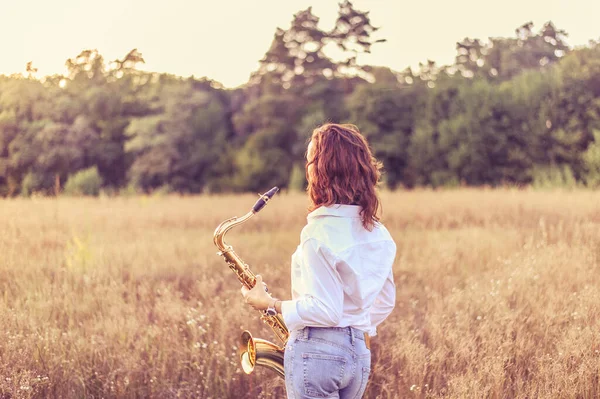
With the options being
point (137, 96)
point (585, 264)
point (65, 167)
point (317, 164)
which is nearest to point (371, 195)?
point (317, 164)

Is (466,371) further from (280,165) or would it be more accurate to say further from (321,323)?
(280,165)

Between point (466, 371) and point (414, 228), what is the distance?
6.35 metres

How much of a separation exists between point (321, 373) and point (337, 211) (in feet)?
2.06

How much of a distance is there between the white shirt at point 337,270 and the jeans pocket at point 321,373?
131 mm

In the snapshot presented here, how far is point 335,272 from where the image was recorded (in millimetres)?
2338

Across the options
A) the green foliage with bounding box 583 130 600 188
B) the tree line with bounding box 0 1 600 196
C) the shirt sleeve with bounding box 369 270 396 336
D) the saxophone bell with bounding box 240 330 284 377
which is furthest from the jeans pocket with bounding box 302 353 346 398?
the green foliage with bounding box 583 130 600 188

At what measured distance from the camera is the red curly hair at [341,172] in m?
2.43

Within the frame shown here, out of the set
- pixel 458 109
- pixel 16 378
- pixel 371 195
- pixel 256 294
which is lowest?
pixel 16 378

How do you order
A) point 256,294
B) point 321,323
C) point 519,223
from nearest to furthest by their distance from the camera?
point 321,323 → point 256,294 → point 519,223

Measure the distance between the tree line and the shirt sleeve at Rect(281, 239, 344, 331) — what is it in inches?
894

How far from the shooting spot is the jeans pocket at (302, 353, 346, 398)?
2365 millimetres

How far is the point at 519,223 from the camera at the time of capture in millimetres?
9875

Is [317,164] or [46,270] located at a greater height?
[317,164]

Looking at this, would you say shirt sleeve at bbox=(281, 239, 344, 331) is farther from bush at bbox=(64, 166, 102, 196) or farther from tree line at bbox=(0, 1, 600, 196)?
tree line at bbox=(0, 1, 600, 196)
